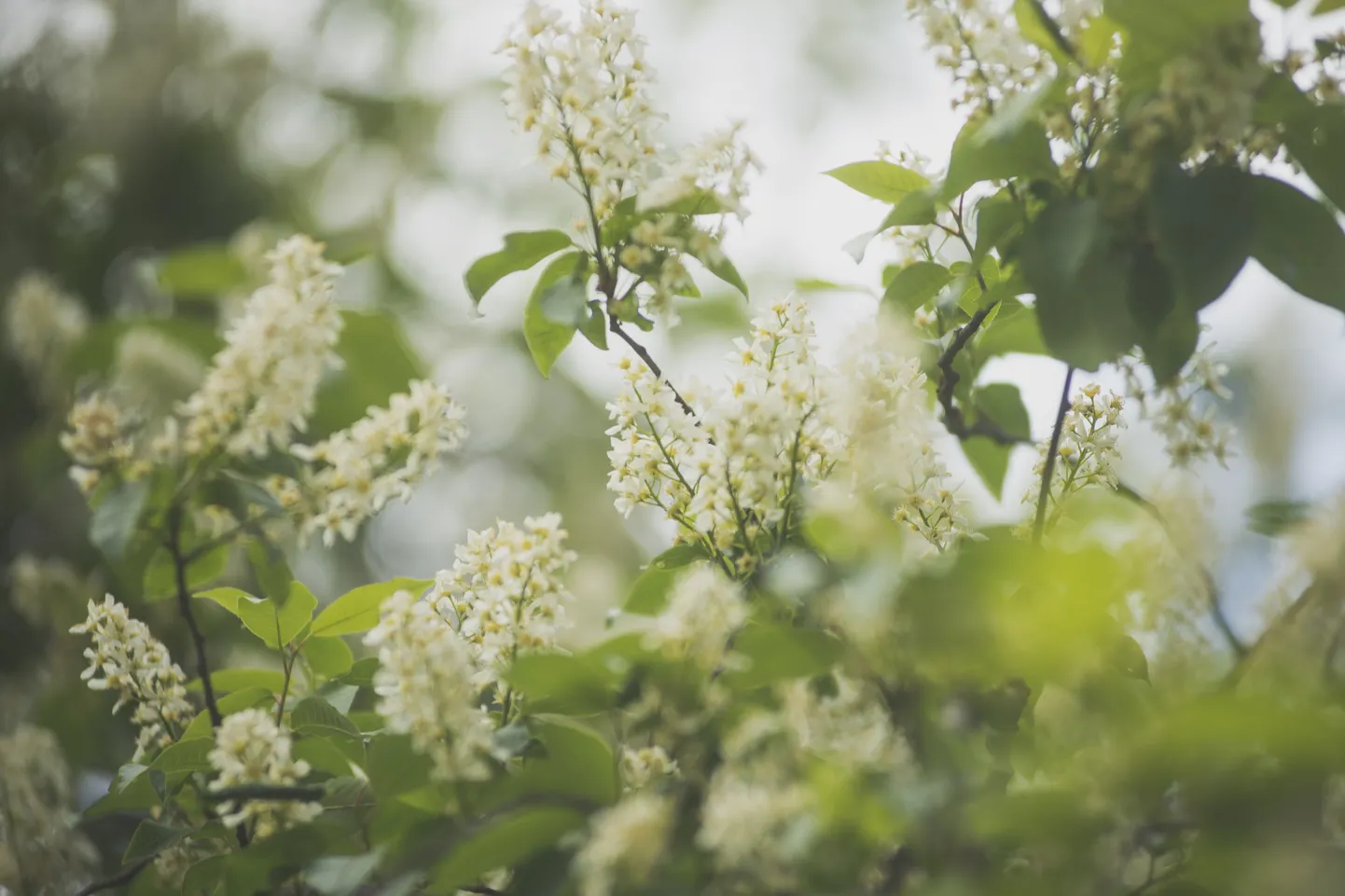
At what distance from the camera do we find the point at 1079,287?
0.93m

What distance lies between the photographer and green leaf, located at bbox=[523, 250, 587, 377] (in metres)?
1.18

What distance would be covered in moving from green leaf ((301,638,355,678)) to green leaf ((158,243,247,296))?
1624 mm

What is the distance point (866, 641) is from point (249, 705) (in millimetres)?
771

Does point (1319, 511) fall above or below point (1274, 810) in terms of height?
above

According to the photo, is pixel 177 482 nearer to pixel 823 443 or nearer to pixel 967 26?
pixel 823 443

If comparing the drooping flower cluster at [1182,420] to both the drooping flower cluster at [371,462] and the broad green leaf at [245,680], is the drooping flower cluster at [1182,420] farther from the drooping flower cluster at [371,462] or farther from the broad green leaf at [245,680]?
the broad green leaf at [245,680]

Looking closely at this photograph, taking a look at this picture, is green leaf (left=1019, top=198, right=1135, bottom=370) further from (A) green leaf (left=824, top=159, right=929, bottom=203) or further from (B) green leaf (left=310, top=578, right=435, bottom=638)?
(B) green leaf (left=310, top=578, right=435, bottom=638)

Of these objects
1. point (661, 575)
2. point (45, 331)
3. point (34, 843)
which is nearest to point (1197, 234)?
point (661, 575)

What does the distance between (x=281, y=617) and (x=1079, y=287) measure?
3.19 feet

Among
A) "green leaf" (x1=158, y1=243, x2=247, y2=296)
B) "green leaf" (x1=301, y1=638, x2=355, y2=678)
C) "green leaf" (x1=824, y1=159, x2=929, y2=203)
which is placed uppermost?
"green leaf" (x1=158, y1=243, x2=247, y2=296)

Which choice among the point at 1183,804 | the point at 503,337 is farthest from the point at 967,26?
the point at 503,337

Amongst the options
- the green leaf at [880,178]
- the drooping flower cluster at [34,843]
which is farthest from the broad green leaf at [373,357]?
the green leaf at [880,178]

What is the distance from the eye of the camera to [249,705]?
1.20 m

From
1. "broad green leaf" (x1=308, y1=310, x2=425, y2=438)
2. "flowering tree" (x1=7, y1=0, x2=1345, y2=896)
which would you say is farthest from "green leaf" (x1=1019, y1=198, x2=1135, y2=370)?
"broad green leaf" (x1=308, y1=310, x2=425, y2=438)
